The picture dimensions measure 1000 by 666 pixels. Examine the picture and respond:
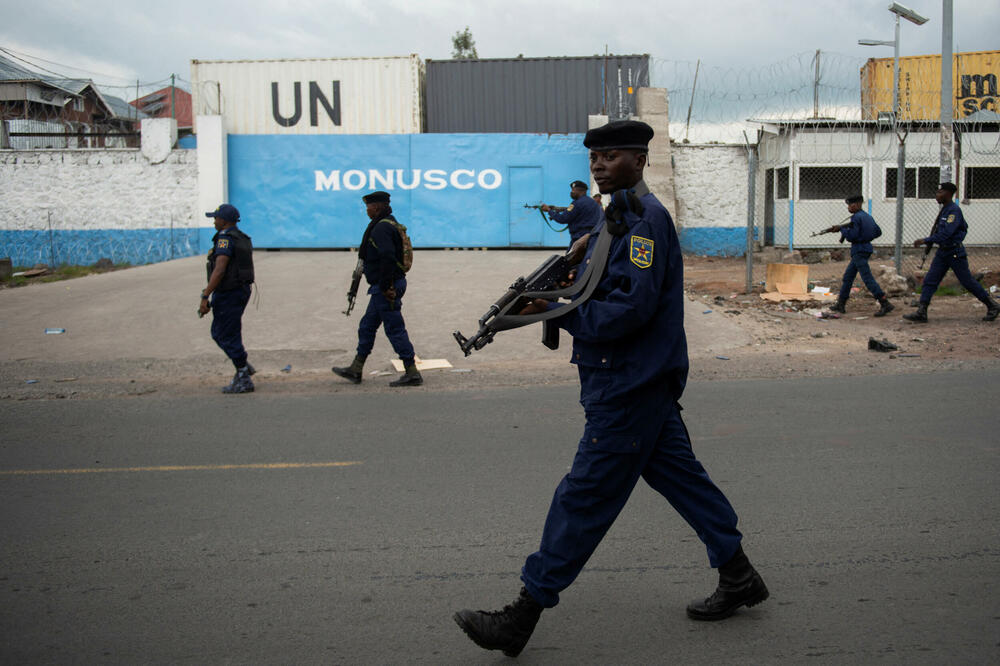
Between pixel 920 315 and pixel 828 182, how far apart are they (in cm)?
1023

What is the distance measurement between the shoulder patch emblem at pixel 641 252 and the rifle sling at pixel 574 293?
0.36 ft

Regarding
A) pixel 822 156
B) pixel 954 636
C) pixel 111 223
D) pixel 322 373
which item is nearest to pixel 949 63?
pixel 822 156

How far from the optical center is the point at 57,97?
1280 inches

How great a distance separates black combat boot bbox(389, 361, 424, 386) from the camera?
7.76 meters

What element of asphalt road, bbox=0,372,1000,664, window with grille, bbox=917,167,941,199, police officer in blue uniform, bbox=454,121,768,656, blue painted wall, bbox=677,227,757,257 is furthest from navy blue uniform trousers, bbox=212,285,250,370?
window with grille, bbox=917,167,941,199

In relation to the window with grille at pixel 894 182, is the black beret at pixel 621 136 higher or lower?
lower

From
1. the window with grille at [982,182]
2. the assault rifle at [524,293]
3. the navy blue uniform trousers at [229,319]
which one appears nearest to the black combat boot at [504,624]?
the assault rifle at [524,293]

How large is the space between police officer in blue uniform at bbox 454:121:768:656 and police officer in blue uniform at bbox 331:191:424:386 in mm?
4850

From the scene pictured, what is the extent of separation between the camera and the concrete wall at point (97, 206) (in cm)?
1872

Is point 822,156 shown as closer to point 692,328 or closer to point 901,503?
point 692,328

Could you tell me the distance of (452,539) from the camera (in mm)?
3842

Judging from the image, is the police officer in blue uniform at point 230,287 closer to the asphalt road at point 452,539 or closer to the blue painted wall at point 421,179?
the asphalt road at point 452,539

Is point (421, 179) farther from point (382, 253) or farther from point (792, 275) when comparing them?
point (382, 253)

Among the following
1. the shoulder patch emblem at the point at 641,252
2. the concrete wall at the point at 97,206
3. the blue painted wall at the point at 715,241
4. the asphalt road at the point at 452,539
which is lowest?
the asphalt road at the point at 452,539
